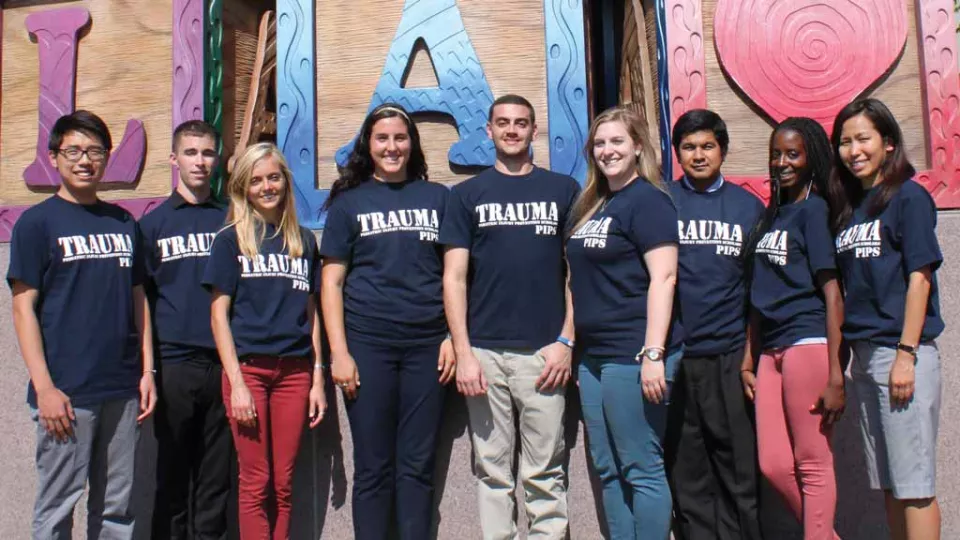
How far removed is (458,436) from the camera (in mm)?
3889

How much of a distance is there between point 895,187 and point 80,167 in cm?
313

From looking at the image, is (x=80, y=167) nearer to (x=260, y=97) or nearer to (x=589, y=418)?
(x=260, y=97)

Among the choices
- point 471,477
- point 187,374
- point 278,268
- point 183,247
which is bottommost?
point 471,477

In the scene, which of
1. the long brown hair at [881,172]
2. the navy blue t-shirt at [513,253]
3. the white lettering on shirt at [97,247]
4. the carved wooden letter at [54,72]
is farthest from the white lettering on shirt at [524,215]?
the carved wooden letter at [54,72]

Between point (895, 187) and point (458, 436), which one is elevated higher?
point (895, 187)

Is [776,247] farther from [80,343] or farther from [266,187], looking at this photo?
[80,343]

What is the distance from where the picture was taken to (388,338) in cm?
345

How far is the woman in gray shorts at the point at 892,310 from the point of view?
2.94 m

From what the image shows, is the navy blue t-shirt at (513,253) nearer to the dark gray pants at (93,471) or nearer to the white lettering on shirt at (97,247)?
the white lettering on shirt at (97,247)

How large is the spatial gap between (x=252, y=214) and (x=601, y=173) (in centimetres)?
146

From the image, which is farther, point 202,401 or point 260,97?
point 260,97

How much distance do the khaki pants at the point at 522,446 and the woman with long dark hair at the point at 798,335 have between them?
0.80 metres

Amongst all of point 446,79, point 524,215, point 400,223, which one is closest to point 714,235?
point 524,215

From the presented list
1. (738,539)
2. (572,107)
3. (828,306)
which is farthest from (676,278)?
(572,107)
